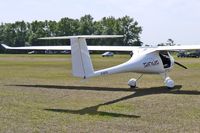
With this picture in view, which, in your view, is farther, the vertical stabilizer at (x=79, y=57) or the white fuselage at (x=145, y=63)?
the white fuselage at (x=145, y=63)

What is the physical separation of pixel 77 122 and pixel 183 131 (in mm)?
2596

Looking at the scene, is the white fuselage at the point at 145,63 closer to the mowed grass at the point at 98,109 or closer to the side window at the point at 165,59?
the side window at the point at 165,59

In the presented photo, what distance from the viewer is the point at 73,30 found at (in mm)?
137000

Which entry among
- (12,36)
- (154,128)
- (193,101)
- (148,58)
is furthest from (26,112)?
(12,36)

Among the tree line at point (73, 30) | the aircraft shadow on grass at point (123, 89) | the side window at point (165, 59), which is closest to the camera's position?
the aircraft shadow on grass at point (123, 89)

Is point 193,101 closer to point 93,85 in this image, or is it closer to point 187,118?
point 187,118

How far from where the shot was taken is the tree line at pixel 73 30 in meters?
134

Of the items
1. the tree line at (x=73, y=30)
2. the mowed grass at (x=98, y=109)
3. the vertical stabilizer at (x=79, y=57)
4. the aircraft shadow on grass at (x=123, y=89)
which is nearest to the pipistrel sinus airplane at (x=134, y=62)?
the vertical stabilizer at (x=79, y=57)

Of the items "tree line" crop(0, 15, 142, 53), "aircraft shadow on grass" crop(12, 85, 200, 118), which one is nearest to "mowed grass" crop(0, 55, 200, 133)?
"aircraft shadow on grass" crop(12, 85, 200, 118)

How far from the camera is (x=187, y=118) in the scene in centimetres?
1151

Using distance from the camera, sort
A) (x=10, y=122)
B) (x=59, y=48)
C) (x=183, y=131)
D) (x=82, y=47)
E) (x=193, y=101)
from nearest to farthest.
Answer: (x=183, y=131) < (x=10, y=122) < (x=193, y=101) < (x=82, y=47) < (x=59, y=48)

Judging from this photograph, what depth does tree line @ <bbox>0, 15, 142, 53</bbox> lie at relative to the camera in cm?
13450

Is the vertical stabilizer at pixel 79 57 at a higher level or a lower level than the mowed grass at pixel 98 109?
higher

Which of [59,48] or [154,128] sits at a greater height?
[59,48]
